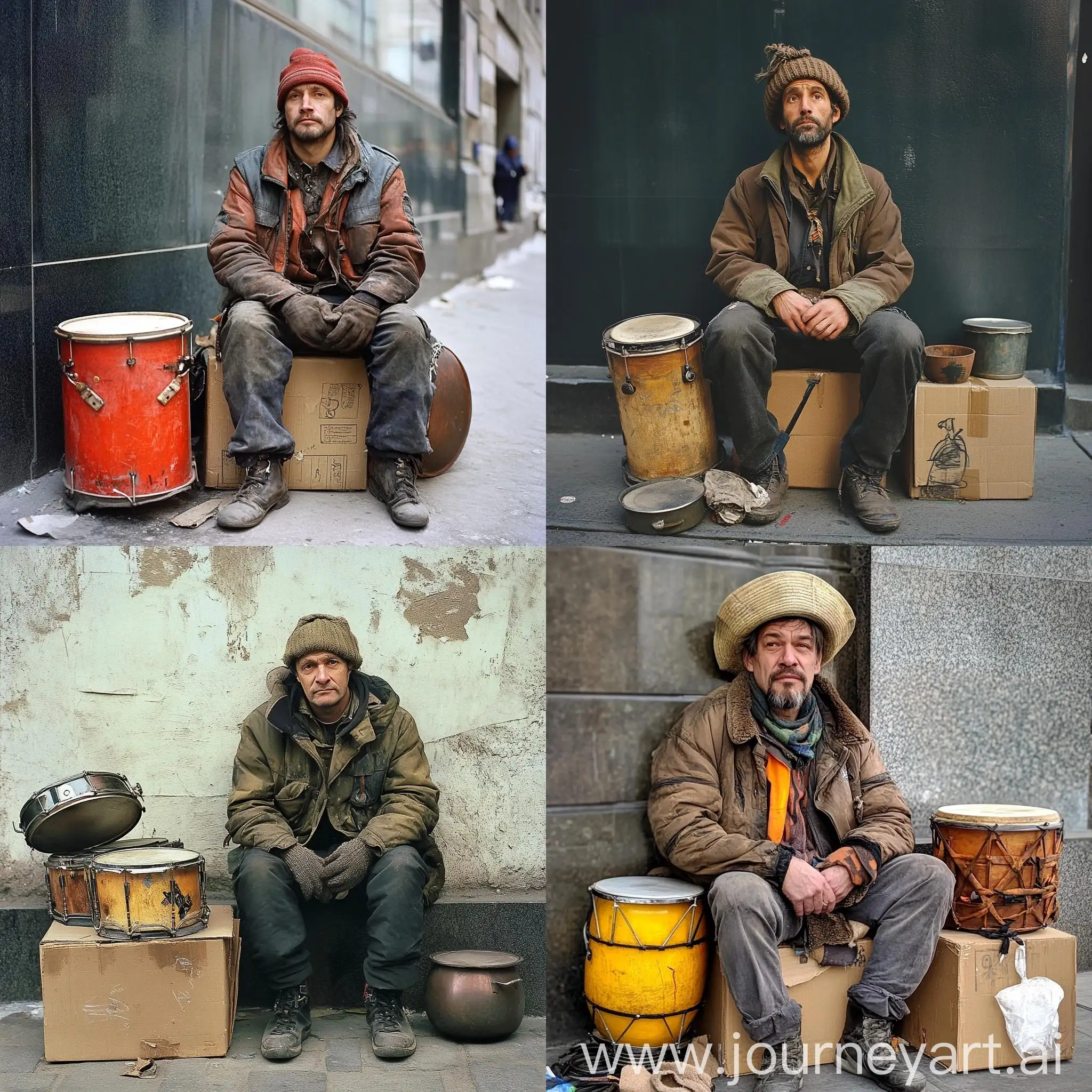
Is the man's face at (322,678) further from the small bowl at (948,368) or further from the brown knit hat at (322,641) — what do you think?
the small bowl at (948,368)

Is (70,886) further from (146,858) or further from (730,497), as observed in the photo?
(730,497)

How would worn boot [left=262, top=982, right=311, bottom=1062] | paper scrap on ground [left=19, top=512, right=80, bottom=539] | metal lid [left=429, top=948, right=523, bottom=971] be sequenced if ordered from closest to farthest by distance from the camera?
1. worn boot [left=262, top=982, right=311, bottom=1062]
2. metal lid [left=429, top=948, right=523, bottom=971]
3. paper scrap on ground [left=19, top=512, right=80, bottom=539]

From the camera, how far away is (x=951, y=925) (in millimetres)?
4383

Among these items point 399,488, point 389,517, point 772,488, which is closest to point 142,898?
point 389,517

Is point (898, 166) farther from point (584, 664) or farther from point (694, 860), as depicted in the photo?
point (694, 860)

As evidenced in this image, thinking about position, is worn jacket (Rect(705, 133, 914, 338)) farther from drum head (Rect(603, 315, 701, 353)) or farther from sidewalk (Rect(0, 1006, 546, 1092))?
sidewalk (Rect(0, 1006, 546, 1092))

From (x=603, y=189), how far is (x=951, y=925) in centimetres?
368

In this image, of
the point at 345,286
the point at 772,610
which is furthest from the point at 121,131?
the point at 772,610

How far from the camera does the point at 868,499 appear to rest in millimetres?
5379

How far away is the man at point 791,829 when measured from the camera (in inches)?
155

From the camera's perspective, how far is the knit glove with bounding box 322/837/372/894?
442cm

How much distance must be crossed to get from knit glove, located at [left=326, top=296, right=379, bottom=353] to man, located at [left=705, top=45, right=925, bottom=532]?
1.34 metres

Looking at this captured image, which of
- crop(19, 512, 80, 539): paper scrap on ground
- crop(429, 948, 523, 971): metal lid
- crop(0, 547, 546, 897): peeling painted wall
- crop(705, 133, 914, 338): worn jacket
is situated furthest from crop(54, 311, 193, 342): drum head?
crop(429, 948, 523, 971): metal lid

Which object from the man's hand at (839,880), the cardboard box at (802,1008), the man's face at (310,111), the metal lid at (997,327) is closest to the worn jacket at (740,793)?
the man's hand at (839,880)
